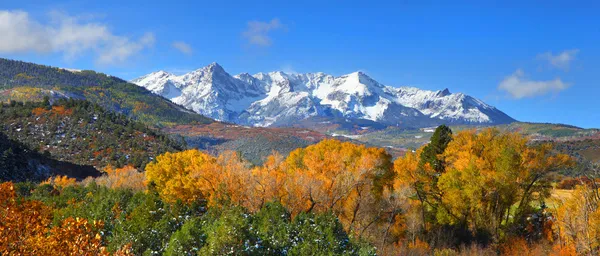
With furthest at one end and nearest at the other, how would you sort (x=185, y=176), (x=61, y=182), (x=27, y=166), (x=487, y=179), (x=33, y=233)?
(x=27, y=166), (x=61, y=182), (x=185, y=176), (x=487, y=179), (x=33, y=233)

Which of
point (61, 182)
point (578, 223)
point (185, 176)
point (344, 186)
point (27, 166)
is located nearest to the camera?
point (578, 223)

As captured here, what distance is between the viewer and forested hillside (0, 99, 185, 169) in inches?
5039

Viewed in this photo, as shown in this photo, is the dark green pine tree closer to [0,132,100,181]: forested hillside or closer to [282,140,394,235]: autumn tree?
[282,140,394,235]: autumn tree

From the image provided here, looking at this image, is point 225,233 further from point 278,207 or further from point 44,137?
point 44,137

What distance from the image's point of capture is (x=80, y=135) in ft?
463

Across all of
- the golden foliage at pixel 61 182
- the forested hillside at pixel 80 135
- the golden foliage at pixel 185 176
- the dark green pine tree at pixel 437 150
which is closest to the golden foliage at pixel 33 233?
the golden foliage at pixel 185 176

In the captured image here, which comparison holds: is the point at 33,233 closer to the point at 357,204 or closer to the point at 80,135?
the point at 357,204

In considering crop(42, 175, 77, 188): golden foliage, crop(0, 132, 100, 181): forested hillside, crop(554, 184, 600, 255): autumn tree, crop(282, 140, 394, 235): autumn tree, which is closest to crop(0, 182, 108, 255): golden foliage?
crop(554, 184, 600, 255): autumn tree

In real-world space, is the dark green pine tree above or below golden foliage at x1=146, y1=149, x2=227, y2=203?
above

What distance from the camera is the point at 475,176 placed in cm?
4712

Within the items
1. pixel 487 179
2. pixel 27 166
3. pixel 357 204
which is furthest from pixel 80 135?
pixel 487 179

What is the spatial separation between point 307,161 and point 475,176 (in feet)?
69.4

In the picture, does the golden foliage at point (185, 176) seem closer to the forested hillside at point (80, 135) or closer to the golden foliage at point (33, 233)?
the golden foliage at point (33, 233)

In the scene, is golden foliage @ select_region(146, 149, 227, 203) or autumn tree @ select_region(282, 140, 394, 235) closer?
autumn tree @ select_region(282, 140, 394, 235)
